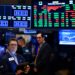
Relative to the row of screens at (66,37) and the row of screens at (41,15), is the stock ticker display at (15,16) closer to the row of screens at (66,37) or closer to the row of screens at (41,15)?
the row of screens at (41,15)

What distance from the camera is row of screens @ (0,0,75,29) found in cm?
478

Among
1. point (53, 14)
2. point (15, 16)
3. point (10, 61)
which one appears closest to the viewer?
point (10, 61)

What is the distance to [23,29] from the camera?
502cm

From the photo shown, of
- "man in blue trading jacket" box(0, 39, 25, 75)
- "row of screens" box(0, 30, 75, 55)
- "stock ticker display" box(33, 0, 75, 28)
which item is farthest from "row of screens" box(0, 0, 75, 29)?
"man in blue trading jacket" box(0, 39, 25, 75)

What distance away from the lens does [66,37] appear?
4949 millimetres

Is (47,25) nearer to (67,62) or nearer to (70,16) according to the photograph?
(70,16)

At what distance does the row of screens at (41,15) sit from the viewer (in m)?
4.78

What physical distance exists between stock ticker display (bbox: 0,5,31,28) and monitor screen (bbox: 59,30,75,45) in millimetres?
633

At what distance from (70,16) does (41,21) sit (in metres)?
0.51

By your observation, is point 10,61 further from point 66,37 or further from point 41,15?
point 66,37

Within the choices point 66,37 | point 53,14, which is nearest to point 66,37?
point 66,37

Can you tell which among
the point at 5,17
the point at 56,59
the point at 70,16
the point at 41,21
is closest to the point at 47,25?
the point at 41,21

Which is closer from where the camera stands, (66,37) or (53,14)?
(53,14)

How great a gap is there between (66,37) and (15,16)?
98cm
